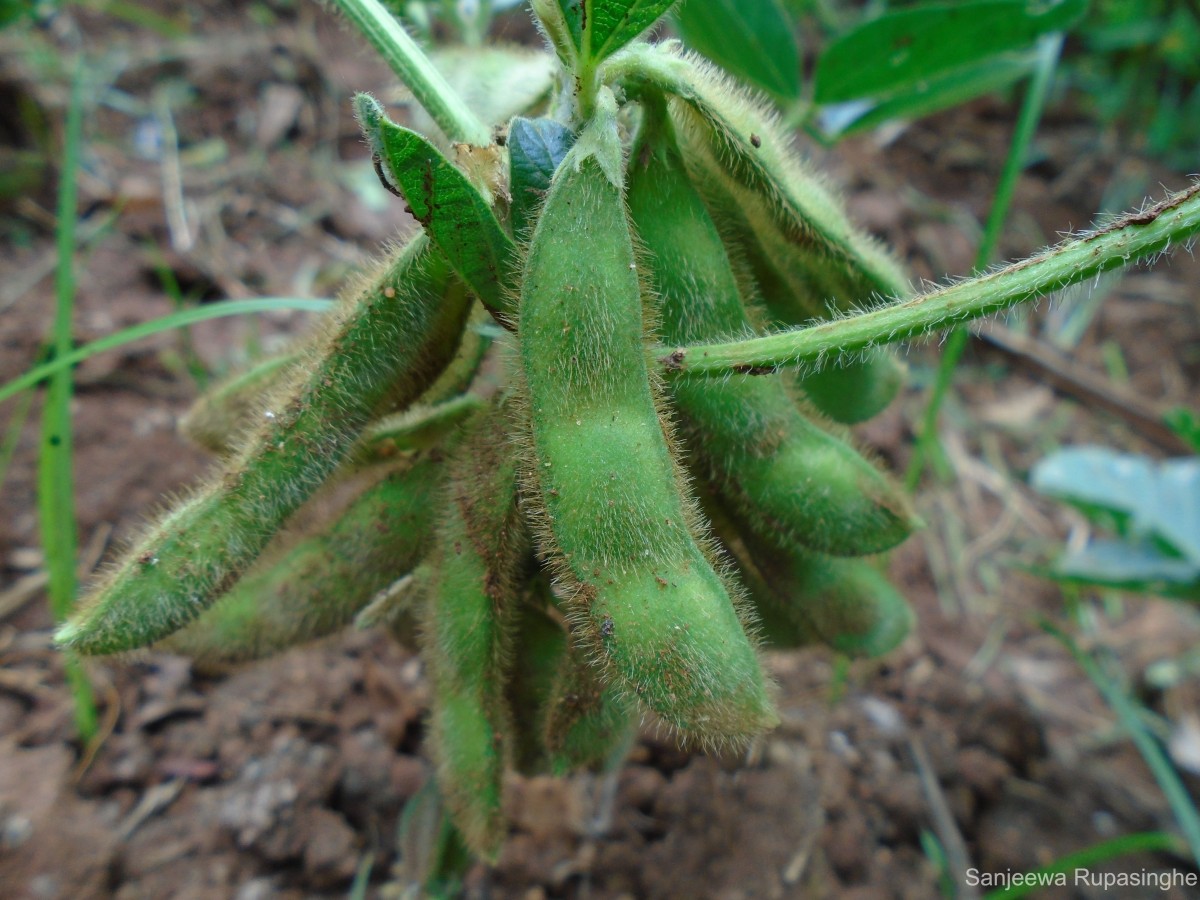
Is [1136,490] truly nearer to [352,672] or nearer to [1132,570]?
[1132,570]

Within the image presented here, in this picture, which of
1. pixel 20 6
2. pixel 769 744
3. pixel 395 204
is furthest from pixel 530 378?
pixel 395 204

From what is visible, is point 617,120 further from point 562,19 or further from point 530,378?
point 530,378

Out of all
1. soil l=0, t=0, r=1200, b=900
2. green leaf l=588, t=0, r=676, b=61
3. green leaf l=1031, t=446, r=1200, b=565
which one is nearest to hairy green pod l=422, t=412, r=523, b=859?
soil l=0, t=0, r=1200, b=900

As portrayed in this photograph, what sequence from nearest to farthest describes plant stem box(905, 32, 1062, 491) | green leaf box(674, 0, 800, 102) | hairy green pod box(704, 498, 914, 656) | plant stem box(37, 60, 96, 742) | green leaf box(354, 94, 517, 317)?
green leaf box(354, 94, 517, 317) < hairy green pod box(704, 498, 914, 656) < plant stem box(37, 60, 96, 742) < green leaf box(674, 0, 800, 102) < plant stem box(905, 32, 1062, 491)

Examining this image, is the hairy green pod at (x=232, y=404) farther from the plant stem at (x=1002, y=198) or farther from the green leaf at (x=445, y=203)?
the plant stem at (x=1002, y=198)

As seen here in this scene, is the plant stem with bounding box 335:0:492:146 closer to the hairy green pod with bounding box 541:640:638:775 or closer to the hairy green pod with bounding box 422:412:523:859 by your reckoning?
the hairy green pod with bounding box 422:412:523:859

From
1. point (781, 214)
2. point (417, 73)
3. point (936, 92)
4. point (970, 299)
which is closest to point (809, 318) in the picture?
point (781, 214)
